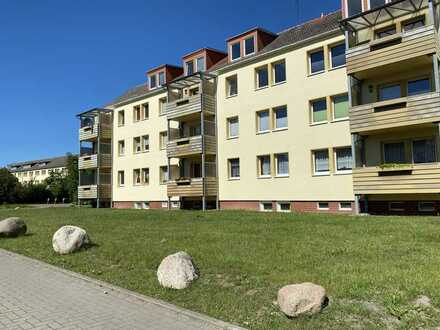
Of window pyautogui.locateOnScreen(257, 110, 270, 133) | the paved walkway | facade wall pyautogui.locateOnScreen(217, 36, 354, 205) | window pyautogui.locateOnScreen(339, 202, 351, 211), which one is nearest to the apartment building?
window pyautogui.locateOnScreen(339, 202, 351, 211)

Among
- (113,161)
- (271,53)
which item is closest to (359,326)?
(271,53)

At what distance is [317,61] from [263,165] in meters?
6.91

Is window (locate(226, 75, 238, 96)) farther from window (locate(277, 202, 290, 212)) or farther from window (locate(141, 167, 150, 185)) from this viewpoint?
window (locate(141, 167, 150, 185))

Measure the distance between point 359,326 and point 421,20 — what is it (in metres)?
18.6

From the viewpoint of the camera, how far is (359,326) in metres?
5.12

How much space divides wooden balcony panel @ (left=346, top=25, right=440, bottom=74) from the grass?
850cm

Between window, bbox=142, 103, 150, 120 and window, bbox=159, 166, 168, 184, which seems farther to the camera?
window, bbox=142, 103, 150, 120

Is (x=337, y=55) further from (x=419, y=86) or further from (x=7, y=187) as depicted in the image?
(x=7, y=187)

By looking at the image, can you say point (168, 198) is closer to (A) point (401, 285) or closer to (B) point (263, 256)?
(B) point (263, 256)

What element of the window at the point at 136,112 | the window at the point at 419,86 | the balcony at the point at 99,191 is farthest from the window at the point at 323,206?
the balcony at the point at 99,191

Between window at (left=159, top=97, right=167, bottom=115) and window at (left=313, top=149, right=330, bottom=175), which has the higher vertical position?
window at (left=159, top=97, right=167, bottom=115)

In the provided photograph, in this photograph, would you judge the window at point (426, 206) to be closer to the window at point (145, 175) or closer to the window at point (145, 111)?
the window at point (145, 175)

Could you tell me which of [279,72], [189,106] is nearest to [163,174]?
[189,106]

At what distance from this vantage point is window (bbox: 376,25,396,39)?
808 inches
